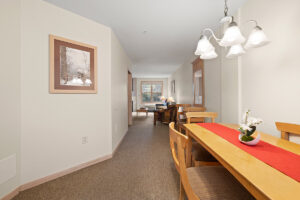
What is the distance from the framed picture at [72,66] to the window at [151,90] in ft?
24.0

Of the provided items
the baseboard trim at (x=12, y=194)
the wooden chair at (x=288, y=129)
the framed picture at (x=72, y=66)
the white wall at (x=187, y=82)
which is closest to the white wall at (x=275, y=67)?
the wooden chair at (x=288, y=129)

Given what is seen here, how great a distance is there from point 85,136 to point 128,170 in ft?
2.91

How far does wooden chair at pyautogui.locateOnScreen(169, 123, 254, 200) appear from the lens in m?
0.81

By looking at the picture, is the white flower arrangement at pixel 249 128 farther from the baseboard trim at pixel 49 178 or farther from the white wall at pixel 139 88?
the white wall at pixel 139 88

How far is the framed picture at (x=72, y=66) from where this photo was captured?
1.77 metres

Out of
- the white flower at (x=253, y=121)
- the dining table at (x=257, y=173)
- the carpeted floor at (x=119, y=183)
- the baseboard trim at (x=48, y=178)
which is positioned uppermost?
the white flower at (x=253, y=121)

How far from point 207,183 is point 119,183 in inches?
46.6

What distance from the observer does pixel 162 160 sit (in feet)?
7.39

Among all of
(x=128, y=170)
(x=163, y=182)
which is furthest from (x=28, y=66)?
(x=163, y=182)

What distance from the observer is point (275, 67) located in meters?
1.40

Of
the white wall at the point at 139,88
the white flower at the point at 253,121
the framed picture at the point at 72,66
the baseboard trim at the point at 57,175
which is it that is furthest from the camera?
the white wall at the point at 139,88

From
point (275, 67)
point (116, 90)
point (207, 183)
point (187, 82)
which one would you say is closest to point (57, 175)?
point (116, 90)

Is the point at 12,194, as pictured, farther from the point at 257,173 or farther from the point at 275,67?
the point at 275,67

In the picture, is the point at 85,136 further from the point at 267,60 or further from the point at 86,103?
the point at 267,60
